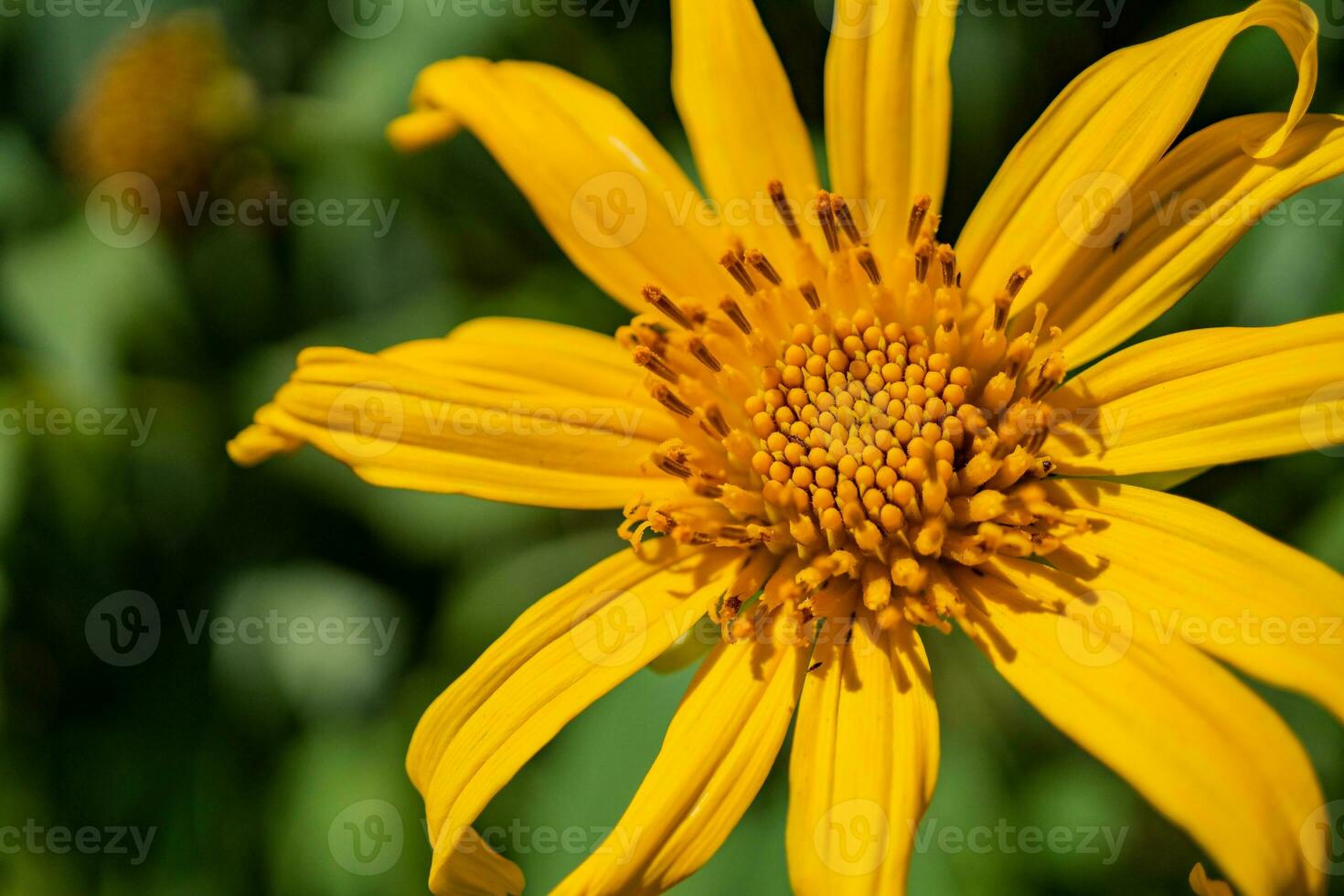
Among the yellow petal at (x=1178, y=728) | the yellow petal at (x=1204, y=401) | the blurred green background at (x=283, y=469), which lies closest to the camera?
the yellow petal at (x=1178, y=728)

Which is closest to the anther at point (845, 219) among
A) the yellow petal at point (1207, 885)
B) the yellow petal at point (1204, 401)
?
the yellow petal at point (1204, 401)

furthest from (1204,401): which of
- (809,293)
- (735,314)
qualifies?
(735,314)

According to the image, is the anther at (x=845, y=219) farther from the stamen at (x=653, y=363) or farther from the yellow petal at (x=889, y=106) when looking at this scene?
the stamen at (x=653, y=363)

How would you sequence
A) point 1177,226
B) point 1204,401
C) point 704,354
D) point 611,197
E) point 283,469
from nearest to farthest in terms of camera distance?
point 1204,401
point 1177,226
point 704,354
point 611,197
point 283,469

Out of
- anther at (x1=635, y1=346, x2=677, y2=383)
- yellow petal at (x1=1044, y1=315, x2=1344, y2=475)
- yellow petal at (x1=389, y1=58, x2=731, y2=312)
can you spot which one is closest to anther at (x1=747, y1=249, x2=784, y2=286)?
yellow petal at (x1=389, y1=58, x2=731, y2=312)

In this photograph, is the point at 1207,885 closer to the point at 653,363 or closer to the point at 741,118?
the point at 653,363

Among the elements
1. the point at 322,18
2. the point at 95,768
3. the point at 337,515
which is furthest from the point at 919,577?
the point at 95,768

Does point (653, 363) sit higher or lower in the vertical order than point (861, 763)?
higher
